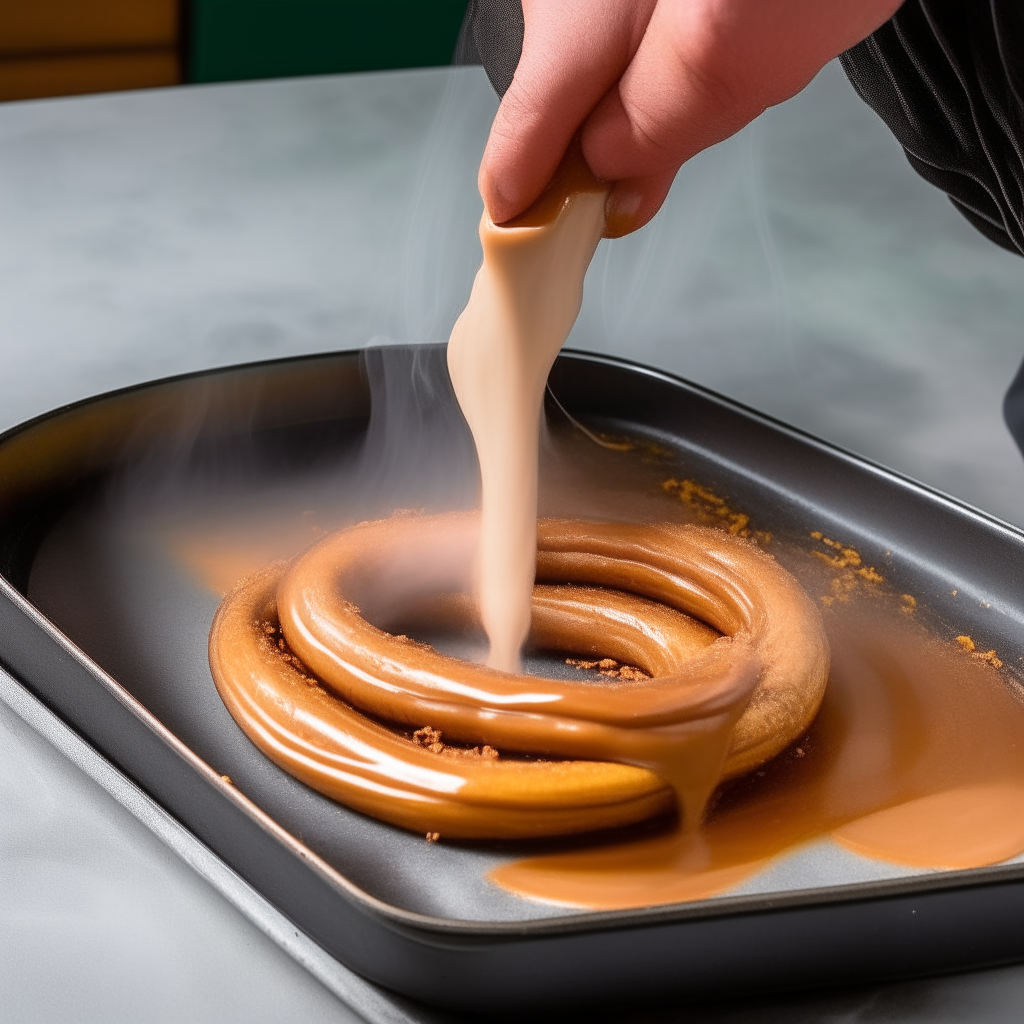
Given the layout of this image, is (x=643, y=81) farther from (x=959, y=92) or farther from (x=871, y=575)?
(x=871, y=575)

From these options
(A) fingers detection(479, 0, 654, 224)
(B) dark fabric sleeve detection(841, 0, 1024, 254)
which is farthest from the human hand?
(B) dark fabric sleeve detection(841, 0, 1024, 254)

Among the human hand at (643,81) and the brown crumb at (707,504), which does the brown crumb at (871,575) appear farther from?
the human hand at (643,81)

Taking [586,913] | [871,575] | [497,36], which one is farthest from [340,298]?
[586,913]

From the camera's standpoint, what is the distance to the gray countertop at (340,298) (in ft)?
2.14

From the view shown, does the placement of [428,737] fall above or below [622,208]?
below

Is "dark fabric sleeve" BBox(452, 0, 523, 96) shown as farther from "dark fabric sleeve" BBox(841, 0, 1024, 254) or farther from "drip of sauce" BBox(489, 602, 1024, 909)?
"drip of sauce" BBox(489, 602, 1024, 909)

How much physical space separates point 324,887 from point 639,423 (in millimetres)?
641

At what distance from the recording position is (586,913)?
569 millimetres

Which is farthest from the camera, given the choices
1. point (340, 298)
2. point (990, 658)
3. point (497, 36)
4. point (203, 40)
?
point (203, 40)

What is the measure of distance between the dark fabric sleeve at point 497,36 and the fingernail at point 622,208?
273mm

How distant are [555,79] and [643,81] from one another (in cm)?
5

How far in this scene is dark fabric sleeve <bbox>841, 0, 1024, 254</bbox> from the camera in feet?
2.69

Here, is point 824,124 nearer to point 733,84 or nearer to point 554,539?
point 554,539

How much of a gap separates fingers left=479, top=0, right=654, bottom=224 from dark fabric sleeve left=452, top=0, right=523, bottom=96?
0.96ft
